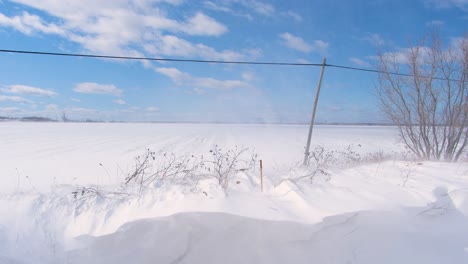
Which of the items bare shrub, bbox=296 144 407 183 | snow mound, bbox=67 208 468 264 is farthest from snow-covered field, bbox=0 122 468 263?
bare shrub, bbox=296 144 407 183

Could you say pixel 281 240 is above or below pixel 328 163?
below

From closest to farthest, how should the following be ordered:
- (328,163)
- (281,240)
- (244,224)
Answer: (281,240)
(244,224)
(328,163)

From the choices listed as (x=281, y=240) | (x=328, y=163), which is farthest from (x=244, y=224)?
(x=328, y=163)

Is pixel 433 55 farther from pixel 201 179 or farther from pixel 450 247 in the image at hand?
pixel 201 179

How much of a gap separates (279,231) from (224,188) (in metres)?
1.46

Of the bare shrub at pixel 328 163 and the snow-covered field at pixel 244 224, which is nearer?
the snow-covered field at pixel 244 224

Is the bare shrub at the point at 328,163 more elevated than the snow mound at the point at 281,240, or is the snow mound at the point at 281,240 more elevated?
the bare shrub at the point at 328,163

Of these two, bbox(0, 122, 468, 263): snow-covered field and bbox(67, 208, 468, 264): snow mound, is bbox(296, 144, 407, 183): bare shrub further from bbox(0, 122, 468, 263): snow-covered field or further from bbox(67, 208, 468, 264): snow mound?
bbox(67, 208, 468, 264): snow mound

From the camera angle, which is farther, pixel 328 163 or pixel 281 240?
pixel 328 163

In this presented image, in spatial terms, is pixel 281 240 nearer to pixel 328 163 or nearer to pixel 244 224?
pixel 244 224

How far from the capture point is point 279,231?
3.31 metres

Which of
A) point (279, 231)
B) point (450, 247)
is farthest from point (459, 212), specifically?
point (279, 231)

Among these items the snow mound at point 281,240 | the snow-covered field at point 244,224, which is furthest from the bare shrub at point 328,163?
the snow mound at point 281,240

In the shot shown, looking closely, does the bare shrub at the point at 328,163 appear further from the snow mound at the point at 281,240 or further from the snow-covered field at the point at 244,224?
the snow mound at the point at 281,240
